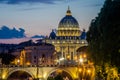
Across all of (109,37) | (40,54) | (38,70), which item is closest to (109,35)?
(109,37)

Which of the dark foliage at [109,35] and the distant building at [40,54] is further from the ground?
the distant building at [40,54]

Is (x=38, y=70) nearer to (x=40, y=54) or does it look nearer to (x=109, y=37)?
(x=40, y=54)

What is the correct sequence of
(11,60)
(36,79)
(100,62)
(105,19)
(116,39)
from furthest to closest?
(11,60), (36,79), (100,62), (105,19), (116,39)

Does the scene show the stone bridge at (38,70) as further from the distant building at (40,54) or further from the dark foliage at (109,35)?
the dark foliage at (109,35)

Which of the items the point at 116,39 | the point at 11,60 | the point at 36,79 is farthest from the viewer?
the point at 11,60

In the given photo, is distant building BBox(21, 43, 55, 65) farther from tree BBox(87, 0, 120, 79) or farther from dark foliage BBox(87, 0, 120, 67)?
dark foliage BBox(87, 0, 120, 67)

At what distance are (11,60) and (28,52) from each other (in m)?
18.2

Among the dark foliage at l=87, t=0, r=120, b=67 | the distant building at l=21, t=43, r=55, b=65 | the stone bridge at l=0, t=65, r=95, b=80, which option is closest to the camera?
the dark foliage at l=87, t=0, r=120, b=67

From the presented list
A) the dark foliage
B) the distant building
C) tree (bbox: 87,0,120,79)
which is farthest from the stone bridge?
the dark foliage

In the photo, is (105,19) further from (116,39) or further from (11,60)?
(11,60)

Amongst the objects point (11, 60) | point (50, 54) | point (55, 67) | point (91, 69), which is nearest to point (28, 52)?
point (50, 54)

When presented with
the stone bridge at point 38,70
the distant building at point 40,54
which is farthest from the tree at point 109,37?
the distant building at point 40,54

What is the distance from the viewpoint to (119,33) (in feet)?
143

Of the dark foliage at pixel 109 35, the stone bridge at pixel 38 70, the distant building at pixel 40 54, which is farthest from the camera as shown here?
the distant building at pixel 40 54
